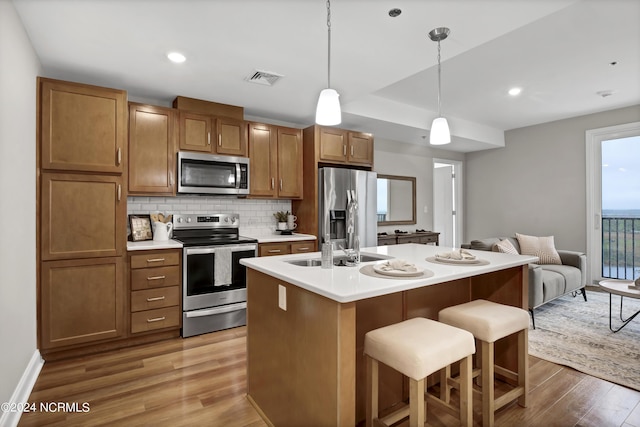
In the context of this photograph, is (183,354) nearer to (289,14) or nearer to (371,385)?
(371,385)

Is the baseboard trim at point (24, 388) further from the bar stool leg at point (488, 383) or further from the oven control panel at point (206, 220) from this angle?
the bar stool leg at point (488, 383)

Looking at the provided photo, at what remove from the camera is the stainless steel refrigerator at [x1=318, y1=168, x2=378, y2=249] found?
4.11 meters

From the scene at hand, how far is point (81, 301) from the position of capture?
2771mm

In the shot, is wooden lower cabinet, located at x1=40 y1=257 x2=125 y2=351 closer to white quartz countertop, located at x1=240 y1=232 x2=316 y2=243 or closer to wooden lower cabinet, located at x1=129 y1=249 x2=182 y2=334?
wooden lower cabinet, located at x1=129 y1=249 x2=182 y2=334

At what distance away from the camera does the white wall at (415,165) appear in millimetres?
5535

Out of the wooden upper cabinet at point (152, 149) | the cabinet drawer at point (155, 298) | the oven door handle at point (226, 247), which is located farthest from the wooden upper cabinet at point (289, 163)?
the cabinet drawer at point (155, 298)

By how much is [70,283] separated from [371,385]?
8.39 feet

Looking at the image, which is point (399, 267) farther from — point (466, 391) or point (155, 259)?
point (155, 259)

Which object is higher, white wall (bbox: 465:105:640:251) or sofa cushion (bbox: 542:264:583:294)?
white wall (bbox: 465:105:640:251)

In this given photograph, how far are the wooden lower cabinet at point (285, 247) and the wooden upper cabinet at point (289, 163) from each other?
64 centimetres

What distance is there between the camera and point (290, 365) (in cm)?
168

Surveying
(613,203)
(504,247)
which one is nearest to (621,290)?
(504,247)

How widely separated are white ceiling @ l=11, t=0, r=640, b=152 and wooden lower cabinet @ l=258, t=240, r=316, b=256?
62.4 inches

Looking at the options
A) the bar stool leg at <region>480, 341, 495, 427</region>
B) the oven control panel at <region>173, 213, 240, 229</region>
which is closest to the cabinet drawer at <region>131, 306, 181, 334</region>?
the oven control panel at <region>173, 213, 240, 229</region>
